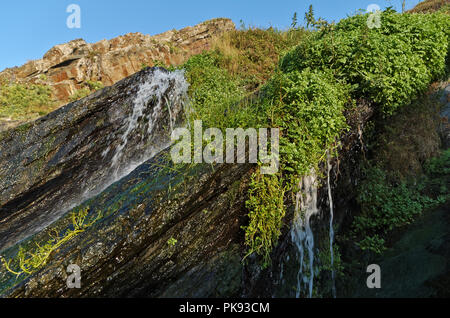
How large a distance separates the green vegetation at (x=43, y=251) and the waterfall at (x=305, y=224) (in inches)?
117

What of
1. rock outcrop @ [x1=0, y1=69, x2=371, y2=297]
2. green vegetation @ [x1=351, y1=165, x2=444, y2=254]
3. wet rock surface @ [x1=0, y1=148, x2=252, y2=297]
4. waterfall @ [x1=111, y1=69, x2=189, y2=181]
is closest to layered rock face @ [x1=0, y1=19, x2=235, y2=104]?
waterfall @ [x1=111, y1=69, x2=189, y2=181]

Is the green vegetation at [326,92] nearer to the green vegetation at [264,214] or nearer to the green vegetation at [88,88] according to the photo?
the green vegetation at [264,214]

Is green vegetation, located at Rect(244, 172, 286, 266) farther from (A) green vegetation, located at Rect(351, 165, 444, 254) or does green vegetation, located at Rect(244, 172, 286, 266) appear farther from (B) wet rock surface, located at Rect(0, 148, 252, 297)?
(A) green vegetation, located at Rect(351, 165, 444, 254)

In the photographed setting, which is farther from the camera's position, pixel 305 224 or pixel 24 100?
pixel 24 100

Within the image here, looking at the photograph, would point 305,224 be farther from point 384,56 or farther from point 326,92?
point 384,56

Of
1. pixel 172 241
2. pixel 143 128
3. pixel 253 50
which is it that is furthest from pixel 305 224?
pixel 253 50

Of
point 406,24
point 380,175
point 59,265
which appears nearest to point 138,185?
point 59,265

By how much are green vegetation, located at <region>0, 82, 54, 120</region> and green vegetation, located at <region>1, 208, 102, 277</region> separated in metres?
10.2

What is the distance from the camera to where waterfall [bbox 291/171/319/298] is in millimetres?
4070

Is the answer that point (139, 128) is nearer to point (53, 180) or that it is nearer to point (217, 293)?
point (53, 180)

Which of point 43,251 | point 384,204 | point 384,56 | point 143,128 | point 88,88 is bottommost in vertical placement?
point 43,251

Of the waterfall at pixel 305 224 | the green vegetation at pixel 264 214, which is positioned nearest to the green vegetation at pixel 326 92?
the green vegetation at pixel 264 214

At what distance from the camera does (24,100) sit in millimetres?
13891

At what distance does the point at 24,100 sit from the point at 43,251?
1409 cm
